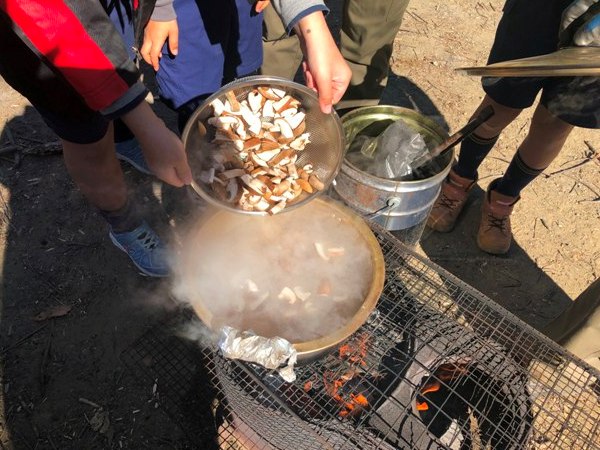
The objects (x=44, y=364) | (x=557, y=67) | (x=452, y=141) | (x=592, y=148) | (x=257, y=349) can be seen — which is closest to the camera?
(x=557, y=67)

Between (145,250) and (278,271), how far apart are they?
110 centimetres

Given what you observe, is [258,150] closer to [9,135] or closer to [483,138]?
[483,138]

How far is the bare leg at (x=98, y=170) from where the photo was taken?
2268mm

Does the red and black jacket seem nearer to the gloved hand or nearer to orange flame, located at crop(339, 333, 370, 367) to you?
orange flame, located at crop(339, 333, 370, 367)

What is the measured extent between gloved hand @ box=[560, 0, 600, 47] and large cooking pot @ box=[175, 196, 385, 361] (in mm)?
1317

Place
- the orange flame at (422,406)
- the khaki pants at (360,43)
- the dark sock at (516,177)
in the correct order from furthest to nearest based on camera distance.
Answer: the khaki pants at (360,43) < the dark sock at (516,177) < the orange flame at (422,406)

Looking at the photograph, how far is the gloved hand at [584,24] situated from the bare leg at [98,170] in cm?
229

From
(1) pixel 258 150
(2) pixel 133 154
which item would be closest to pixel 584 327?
(1) pixel 258 150

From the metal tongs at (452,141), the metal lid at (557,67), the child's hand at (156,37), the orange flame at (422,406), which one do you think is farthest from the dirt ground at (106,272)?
the metal lid at (557,67)

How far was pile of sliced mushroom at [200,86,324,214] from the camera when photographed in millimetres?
2178

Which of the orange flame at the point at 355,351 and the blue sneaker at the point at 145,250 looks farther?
the blue sneaker at the point at 145,250

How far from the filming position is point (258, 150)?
226 cm

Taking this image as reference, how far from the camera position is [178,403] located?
8.91 feet

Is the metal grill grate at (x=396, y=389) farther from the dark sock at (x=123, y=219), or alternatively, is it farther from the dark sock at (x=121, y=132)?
the dark sock at (x=121, y=132)
